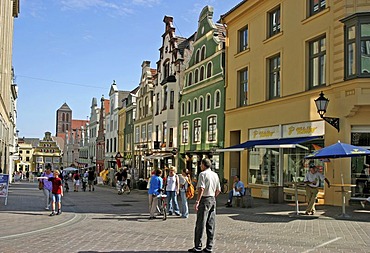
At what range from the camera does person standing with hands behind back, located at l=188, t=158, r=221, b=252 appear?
30.0 ft

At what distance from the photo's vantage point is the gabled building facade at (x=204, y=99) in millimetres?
30719

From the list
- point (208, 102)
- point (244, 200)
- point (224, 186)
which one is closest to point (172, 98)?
point (208, 102)

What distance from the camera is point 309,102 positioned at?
20172mm

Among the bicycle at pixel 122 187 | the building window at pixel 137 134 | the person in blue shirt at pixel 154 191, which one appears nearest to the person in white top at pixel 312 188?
the person in blue shirt at pixel 154 191

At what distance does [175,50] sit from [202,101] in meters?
8.60

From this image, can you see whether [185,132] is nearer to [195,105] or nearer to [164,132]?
[195,105]

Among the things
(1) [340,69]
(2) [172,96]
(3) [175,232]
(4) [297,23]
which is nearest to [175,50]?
(2) [172,96]

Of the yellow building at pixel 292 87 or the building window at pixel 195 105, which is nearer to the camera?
the yellow building at pixel 292 87

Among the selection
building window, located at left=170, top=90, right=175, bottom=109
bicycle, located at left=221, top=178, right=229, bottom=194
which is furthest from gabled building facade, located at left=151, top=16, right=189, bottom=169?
bicycle, located at left=221, top=178, right=229, bottom=194

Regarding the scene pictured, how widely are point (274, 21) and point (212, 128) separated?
10053 mm

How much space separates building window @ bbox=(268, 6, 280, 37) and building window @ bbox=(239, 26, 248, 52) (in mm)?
2731

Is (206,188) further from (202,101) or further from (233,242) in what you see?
(202,101)

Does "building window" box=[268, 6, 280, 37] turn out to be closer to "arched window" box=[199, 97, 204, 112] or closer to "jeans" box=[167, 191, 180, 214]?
"arched window" box=[199, 97, 204, 112]

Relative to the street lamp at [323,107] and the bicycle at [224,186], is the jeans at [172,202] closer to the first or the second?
the street lamp at [323,107]
